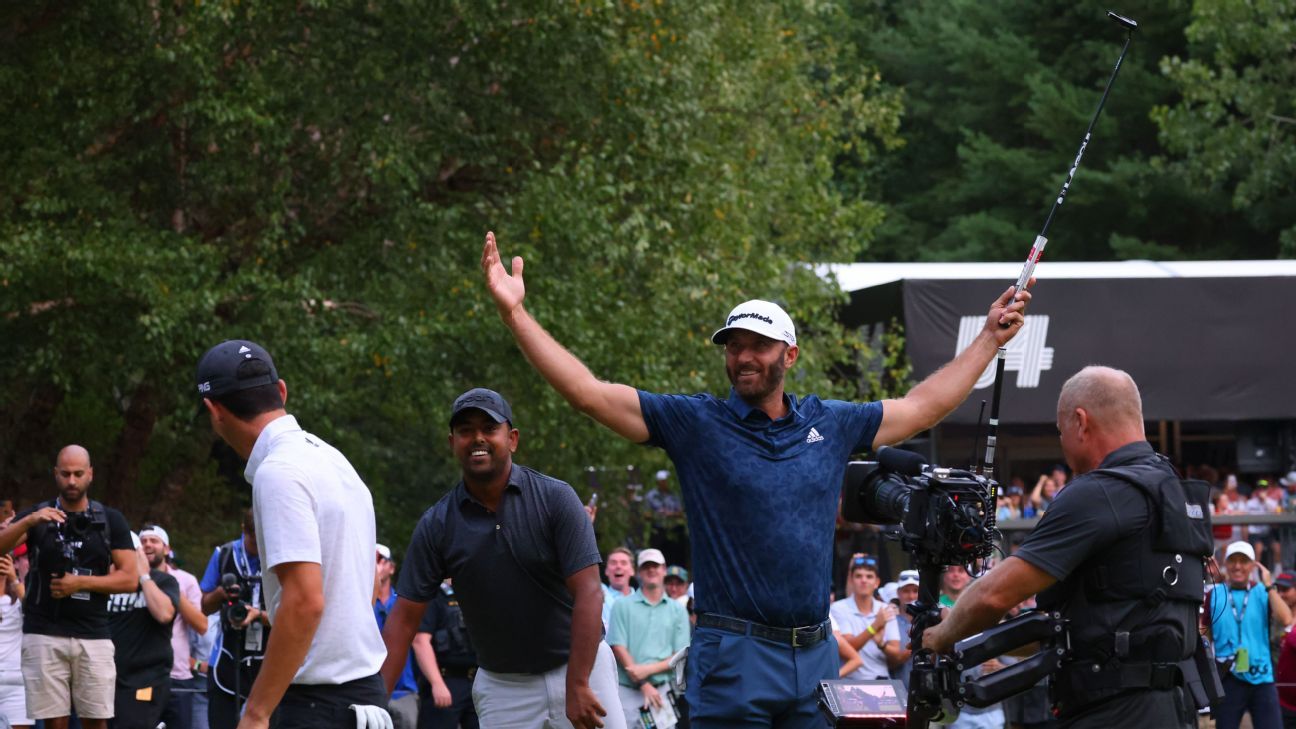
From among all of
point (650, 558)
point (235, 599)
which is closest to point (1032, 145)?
point (650, 558)

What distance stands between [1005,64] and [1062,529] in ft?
126

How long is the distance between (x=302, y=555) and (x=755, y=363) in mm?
1964

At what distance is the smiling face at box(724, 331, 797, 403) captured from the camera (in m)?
6.29

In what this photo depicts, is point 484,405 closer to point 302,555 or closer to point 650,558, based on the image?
point 302,555

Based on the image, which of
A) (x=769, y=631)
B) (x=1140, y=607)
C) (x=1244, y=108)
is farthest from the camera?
(x=1244, y=108)

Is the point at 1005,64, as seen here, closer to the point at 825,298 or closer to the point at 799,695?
the point at 825,298

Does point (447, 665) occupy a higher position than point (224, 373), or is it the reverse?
point (447, 665)

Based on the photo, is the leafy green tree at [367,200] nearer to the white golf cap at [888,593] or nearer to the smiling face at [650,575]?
the white golf cap at [888,593]

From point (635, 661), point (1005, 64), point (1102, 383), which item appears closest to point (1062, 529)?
point (1102, 383)

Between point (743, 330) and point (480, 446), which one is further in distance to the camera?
point (480, 446)

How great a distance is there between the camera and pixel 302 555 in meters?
4.93

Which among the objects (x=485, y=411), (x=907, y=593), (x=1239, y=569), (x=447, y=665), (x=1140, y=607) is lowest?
(x=1140, y=607)

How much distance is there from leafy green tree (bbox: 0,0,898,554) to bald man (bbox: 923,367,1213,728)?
36.5 feet

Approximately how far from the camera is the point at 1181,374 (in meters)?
20.4
